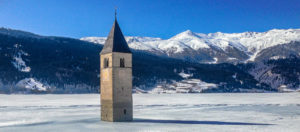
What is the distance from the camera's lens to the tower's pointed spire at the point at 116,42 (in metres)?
54.3

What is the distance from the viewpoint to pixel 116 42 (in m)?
54.8

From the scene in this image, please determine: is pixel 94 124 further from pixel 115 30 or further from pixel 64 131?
pixel 115 30

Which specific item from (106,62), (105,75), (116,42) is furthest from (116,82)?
(116,42)

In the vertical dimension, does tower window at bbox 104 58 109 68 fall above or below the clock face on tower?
above

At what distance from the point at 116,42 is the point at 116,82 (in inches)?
259

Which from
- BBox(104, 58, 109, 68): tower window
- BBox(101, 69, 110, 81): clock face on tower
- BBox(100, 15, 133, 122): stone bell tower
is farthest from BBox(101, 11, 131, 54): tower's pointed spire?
BBox(101, 69, 110, 81): clock face on tower

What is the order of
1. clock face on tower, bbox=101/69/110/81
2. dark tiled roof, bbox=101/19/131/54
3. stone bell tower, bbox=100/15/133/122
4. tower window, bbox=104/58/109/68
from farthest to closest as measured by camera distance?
1. tower window, bbox=104/58/109/68
2. dark tiled roof, bbox=101/19/131/54
3. clock face on tower, bbox=101/69/110/81
4. stone bell tower, bbox=100/15/133/122

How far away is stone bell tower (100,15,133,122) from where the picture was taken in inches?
2053

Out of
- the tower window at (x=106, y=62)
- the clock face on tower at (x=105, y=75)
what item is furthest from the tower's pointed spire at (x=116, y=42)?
the clock face on tower at (x=105, y=75)

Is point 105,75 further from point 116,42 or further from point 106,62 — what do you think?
point 116,42

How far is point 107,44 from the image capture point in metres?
56.1

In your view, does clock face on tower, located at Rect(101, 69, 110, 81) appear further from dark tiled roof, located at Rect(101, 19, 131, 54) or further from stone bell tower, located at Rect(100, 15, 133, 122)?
dark tiled roof, located at Rect(101, 19, 131, 54)

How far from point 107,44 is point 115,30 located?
8.45ft

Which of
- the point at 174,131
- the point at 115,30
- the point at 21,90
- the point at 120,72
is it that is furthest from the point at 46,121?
the point at 21,90
